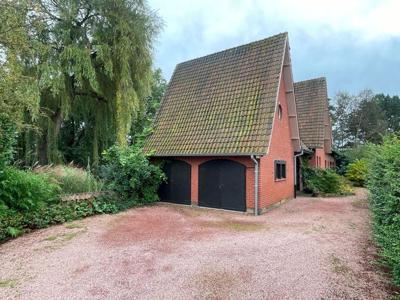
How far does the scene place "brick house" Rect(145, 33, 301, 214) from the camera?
11.3 meters

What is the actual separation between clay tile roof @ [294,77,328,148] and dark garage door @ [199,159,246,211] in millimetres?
9511

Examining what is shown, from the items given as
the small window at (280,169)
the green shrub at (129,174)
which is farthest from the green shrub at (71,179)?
the small window at (280,169)

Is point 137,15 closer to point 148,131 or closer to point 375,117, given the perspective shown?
point 148,131

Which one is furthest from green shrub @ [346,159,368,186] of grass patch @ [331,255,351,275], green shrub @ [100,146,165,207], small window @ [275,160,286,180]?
grass patch @ [331,255,351,275]

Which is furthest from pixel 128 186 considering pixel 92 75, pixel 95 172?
pixel 92 75

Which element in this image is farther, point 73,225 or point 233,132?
point 233,132

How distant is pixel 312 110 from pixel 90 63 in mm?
14892

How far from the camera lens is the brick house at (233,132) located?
11.3 metres

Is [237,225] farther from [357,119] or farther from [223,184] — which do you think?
[357,119]

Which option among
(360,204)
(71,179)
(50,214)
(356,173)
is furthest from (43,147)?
(356,173)

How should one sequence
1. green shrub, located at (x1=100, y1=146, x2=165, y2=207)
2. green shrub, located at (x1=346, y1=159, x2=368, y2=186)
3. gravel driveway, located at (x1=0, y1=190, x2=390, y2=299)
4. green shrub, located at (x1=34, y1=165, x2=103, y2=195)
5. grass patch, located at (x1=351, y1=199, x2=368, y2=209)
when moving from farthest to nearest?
1. green shrub, located at (x1=346, y1=159, x2=368, y2=186)
2. grass patch, located at (x1=351, y1=199, x2=368, y2=209)
3. green shrub, located at (x1=100, y1=146, x2=165, y2=207)
4. green shrub, located at (x1=34, y1=165, x2=103, y2=195)
5. gravel driveway, located at (x1=0, y1=190, x2=390, y2=299)

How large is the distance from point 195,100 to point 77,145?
328 inches

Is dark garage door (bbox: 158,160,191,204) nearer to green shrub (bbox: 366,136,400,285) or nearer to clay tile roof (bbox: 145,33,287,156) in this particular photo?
clay tile roof (bbox: 145,33,287,156)

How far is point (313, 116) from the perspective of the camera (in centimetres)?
2011
